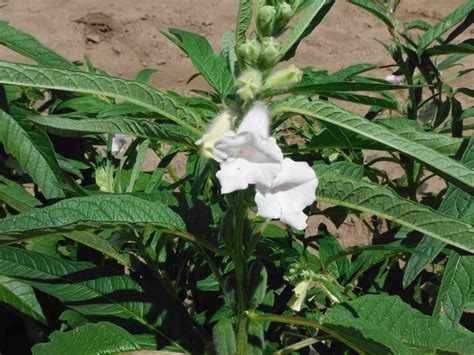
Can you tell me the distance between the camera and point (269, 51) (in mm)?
1130

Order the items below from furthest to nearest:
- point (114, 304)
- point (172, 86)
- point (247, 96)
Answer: point (172, 86) → point (114, 304) → point (247, 96)

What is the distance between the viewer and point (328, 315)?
144 centimetres

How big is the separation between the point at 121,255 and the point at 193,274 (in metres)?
0.30

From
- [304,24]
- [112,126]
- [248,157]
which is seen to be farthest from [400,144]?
[112,126]

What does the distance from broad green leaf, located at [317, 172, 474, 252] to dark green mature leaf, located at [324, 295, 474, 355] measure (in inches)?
10.3

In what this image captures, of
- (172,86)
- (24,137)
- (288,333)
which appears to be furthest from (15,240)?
(172,86)

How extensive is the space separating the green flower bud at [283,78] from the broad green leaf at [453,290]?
2.11 ft

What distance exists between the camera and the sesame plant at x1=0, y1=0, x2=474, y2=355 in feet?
3.69

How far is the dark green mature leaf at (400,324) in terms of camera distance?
1.38 m

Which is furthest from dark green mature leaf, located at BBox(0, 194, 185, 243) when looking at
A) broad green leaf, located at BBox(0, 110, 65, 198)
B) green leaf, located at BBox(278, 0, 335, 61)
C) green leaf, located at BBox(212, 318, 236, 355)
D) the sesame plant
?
broad green leaf, located at BBox(0, 110, 65, 198)

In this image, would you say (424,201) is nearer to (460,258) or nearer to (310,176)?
(460,258)

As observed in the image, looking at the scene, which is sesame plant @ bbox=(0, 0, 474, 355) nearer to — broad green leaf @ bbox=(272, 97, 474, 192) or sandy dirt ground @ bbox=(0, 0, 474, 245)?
broad green leaf @ bbox=(272, 97, 474, 192)

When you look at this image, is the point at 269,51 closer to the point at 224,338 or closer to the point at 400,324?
the point at 224,338

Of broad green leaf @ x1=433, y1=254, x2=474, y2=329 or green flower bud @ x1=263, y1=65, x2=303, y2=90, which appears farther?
broad green leaf @ x1=433, y1=254, x2=474, y2=329
